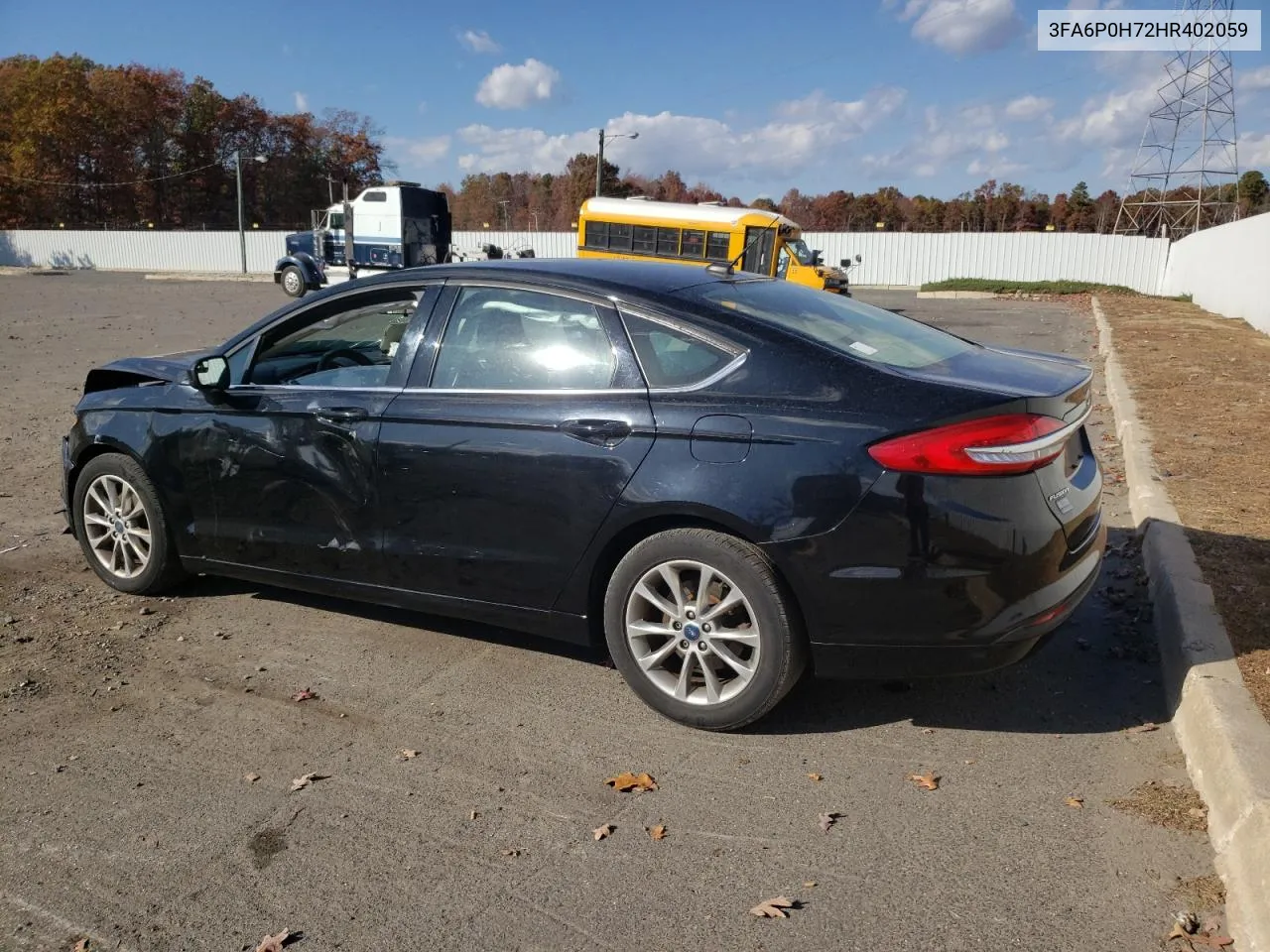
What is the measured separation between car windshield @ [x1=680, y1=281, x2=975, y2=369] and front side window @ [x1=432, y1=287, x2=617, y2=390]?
1.45 ft

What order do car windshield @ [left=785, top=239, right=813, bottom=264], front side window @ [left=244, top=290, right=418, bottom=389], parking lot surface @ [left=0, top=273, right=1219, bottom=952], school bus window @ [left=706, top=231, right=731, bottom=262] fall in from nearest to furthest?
parking lot surface @ [left=0, top=273, right=1219, bottom=952], front side window @ [left=244, top=290, right=418, bottom=389], school bus window @ [left=706, top=231, right=731, bottom=262], car windshield @ [left=785, top=239, right=813, bottom=264]

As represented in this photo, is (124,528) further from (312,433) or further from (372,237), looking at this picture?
(372,237)

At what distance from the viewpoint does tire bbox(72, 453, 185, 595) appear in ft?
16.8

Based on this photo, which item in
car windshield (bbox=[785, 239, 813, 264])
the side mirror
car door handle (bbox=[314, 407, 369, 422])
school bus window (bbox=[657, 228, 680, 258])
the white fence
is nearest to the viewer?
car door handle (bbox=[314, 407, 369, 422])

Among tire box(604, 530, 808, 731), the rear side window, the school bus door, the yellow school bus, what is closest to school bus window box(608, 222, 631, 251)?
the yellow school bus

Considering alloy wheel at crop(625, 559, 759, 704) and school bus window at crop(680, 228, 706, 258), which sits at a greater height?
school bus window at crop(680, 228, 706, 258)

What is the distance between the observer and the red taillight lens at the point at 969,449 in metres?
3.34

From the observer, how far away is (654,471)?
3.70 meters

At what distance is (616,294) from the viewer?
13.3 feet

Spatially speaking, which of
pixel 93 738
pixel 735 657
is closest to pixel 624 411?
pixel 735 657

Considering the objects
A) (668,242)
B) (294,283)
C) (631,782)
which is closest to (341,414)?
(631,782)

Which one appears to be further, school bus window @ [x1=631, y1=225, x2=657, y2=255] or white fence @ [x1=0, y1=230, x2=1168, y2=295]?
white fence @ [x1=0, y1=230, x2=1168, y2=295]

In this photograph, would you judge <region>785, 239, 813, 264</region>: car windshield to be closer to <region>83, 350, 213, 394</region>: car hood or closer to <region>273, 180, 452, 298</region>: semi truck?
<region>273, 180, 452, 298</region>: semi truck

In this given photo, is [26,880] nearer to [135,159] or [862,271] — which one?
[862,271]
